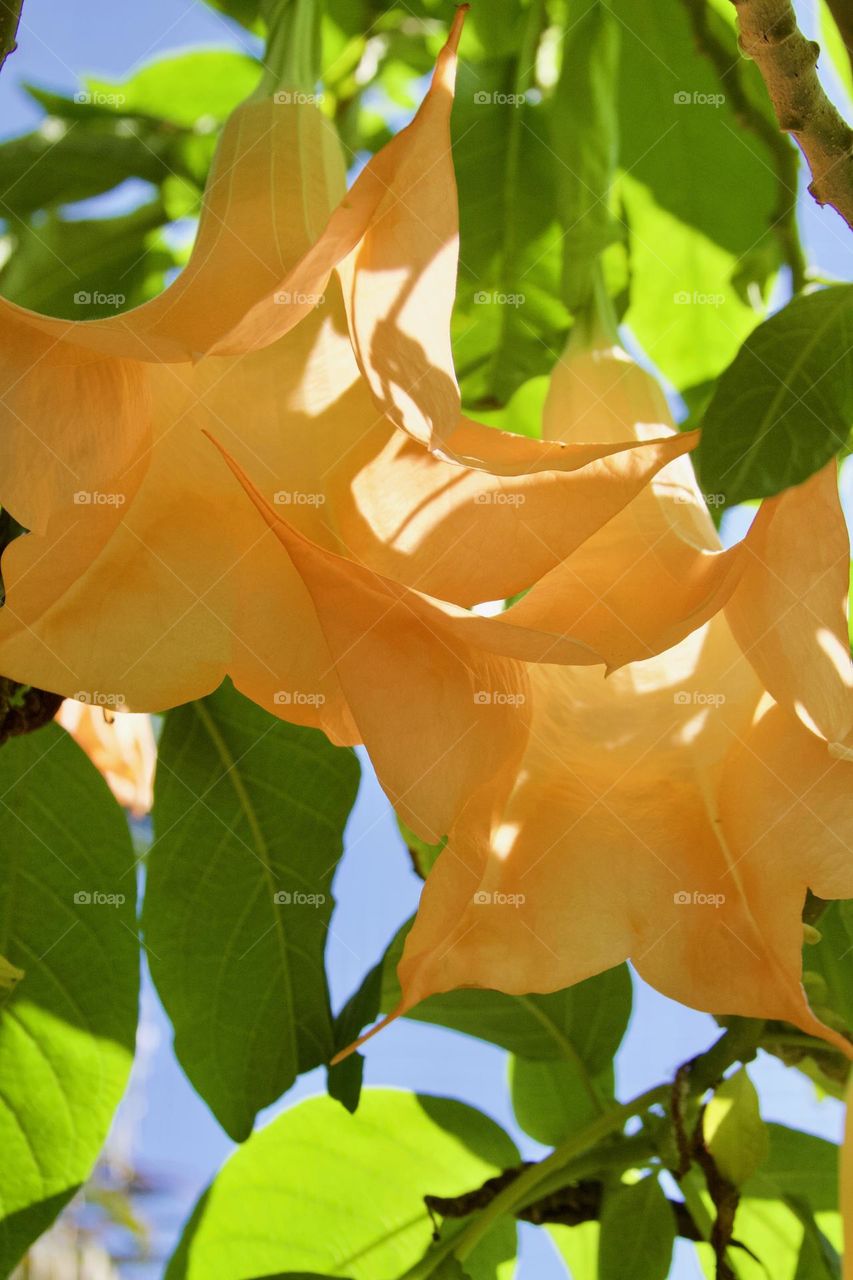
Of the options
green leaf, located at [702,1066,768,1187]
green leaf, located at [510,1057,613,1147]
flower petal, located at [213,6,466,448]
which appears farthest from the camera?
green leaf, located at [510,1057,613,1147]

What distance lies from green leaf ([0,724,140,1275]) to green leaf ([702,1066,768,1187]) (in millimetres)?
319

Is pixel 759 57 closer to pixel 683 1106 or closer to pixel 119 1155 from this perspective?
pixel 683 1106

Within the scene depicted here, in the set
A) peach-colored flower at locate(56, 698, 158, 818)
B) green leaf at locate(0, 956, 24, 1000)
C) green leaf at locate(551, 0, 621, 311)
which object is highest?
green leaf at locate(551, 0, 621, 311)

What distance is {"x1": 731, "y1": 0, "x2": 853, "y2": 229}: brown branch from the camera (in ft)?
1.84

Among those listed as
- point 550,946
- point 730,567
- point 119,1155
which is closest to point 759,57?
point 730,567

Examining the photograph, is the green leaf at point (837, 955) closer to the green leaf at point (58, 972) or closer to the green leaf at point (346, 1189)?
the green leaf at point (346, 1189)

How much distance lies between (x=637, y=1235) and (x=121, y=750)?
0.47 meters

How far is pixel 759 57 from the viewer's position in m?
0.56

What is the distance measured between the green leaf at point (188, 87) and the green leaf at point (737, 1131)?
0.70 m

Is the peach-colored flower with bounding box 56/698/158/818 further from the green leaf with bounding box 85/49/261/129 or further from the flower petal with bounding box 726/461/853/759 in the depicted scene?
the flower petal with bounding box 726/461/853/759

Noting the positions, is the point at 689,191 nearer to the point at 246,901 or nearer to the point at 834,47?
the point at 834,47

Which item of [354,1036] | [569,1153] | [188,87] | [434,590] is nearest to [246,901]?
[354,1036]

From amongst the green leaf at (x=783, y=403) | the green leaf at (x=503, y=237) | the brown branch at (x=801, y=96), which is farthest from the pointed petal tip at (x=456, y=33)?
the green leaf at (x=503, y=237)

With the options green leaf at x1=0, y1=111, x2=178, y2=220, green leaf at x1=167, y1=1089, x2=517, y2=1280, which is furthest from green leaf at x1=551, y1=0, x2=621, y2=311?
green leaf at x1=167, y1=1089, x2=517, y2=1280
